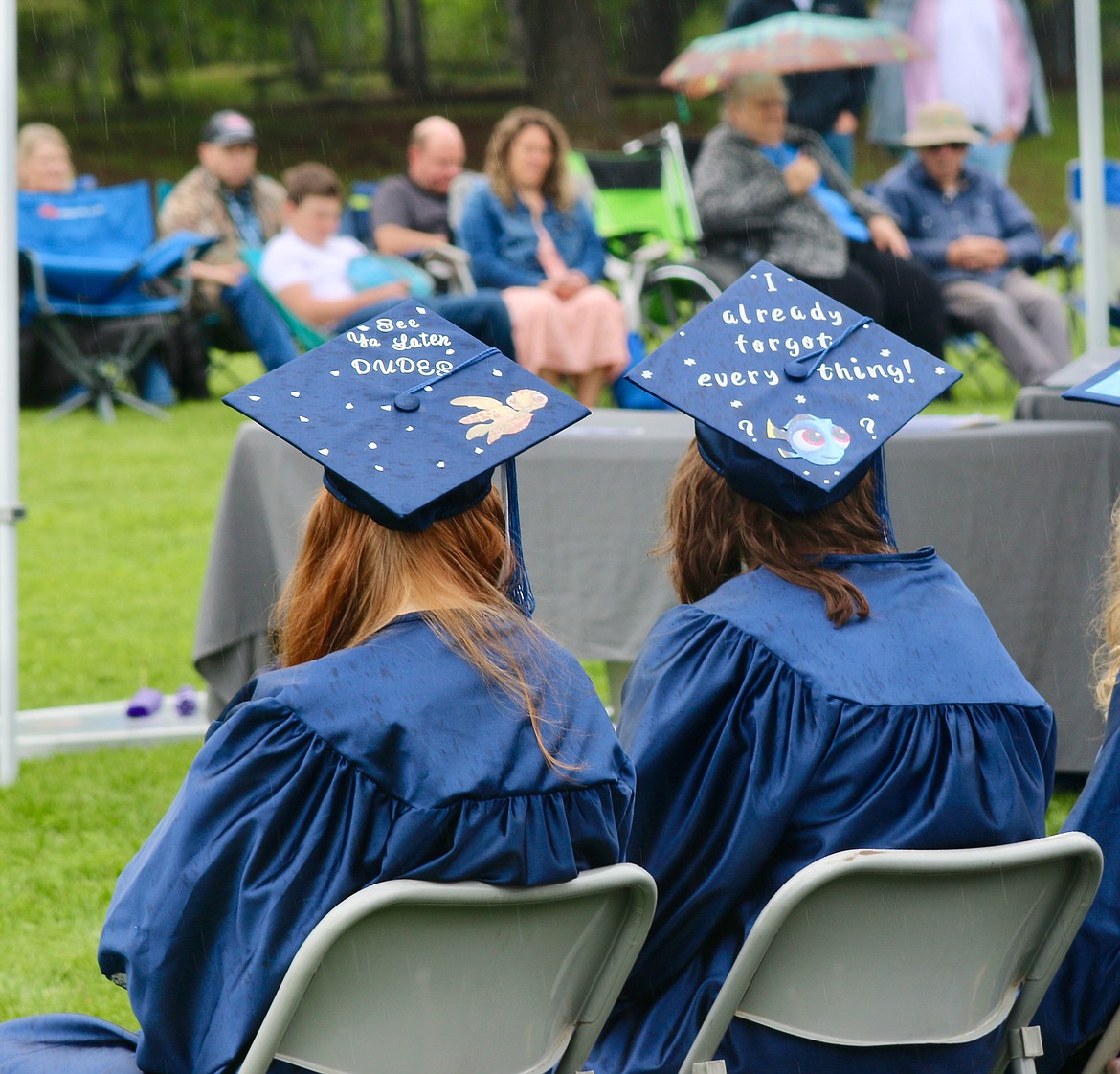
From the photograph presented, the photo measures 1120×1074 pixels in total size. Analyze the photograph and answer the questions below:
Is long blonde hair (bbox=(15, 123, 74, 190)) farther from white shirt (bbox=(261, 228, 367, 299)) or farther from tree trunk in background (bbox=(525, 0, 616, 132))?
tree trunk in background (bbox=(525, 0, 616, 132))

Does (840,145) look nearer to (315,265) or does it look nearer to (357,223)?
(357,223)

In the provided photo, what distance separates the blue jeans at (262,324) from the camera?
30.0 feet

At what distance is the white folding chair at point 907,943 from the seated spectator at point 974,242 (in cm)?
721

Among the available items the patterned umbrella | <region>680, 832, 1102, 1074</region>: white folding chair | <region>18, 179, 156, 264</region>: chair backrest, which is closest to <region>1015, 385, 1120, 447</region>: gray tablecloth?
<region>680, 832, 1102, 1074</region>: white folding chair

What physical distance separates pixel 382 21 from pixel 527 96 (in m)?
5.25

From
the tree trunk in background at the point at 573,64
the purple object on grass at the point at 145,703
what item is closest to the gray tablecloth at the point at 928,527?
the purple object on grass at the point at 145,703

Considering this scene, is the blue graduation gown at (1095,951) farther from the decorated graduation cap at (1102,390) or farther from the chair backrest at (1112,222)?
the chair backrest at (1112,222)

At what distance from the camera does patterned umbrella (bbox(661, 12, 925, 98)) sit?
10.6 metres

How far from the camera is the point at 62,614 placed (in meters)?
6.37

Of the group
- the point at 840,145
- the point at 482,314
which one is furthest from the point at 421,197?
the point at 840,145

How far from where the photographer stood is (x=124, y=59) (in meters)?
26.7

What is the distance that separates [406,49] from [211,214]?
751 inches

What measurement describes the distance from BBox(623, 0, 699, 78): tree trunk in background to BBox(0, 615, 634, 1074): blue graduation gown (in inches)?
1063

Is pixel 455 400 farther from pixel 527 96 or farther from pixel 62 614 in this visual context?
pixel 527 96
